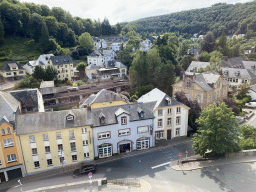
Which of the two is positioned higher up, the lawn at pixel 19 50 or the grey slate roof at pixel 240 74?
the lawn at pixel 19 50

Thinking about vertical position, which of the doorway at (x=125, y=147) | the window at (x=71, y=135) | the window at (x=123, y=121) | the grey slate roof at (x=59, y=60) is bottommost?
the doorway at (x=125, y=147)

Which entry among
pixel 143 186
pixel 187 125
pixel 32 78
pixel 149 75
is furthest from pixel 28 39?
pixel 143 186

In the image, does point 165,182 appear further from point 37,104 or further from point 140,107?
point 37,104

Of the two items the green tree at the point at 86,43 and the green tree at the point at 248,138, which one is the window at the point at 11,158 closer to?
the green tree at the point at 248,138

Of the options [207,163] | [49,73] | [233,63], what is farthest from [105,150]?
[233,63]

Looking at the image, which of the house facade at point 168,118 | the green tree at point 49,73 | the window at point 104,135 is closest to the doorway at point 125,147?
the window at point 104,135

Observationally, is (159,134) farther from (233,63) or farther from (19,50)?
(19,50)
